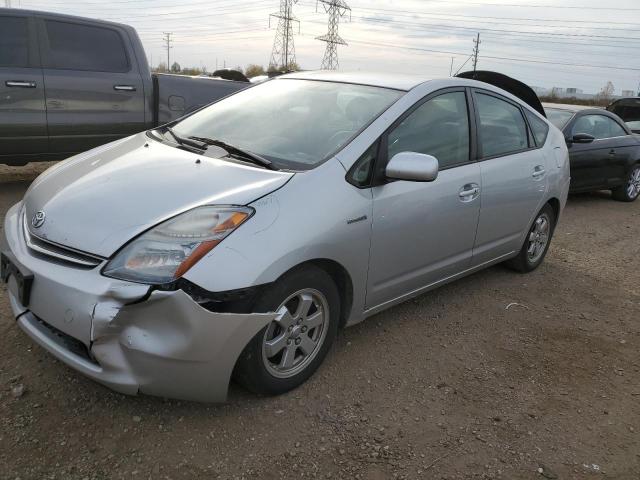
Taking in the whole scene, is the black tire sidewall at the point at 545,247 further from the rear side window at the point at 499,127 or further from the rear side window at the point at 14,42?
the rear side window at the point at 14,42

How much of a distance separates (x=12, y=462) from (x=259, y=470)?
0.99 meters

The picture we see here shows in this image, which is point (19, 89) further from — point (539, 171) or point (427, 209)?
point (539, 171)

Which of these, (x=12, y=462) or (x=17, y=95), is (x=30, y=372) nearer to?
(x=12, y=462)

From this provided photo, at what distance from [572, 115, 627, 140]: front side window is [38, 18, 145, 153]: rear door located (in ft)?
19.7

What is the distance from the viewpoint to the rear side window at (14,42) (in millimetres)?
5770

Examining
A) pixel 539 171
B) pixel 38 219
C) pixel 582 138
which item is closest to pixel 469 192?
pixel 539 171

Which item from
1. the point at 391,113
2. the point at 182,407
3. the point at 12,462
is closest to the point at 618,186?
the point at 391,113

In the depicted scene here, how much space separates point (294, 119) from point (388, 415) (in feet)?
5.87

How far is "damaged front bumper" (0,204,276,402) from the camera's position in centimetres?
230

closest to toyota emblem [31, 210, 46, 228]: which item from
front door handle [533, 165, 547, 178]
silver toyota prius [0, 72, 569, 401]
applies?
silver toyota prius [0, 72, 569, 401]

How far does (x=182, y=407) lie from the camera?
2709 mm

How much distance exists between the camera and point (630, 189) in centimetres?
925

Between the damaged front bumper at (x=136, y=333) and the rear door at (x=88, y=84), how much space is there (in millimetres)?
4220

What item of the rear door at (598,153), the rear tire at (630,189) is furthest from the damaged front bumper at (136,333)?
the rear tire at (630,189)
